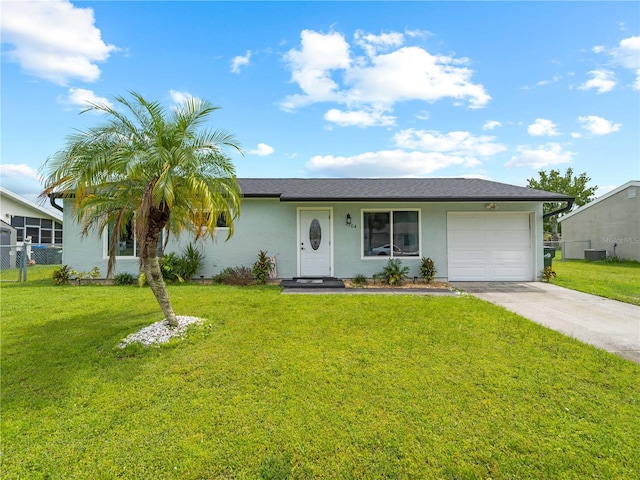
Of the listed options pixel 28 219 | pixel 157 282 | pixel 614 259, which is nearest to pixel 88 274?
pixel 157 282

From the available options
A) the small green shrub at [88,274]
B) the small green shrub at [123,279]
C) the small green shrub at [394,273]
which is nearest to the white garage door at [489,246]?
the small green shrub at [394,273]

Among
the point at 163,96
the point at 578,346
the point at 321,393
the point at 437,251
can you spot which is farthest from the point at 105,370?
the point at 437,251

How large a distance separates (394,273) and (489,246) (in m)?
3.47

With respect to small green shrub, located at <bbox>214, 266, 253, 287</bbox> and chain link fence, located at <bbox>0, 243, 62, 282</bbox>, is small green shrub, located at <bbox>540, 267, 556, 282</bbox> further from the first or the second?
chain link fence, located at <bbox>0, 243, 62, 282</bbox>

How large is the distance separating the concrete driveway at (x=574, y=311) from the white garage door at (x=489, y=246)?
0.58 meters

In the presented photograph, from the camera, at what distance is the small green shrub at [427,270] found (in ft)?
30.4

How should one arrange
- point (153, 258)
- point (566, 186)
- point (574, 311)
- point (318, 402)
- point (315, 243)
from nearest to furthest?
1. point (318, 402)
2. point (153, 258)
3. point (574, 311)
4. point (315, 243)
5. point (566, 186)

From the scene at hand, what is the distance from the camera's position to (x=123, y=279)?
950cm

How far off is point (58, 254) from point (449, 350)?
2011 cm

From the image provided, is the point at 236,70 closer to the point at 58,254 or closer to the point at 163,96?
the point at 163,96

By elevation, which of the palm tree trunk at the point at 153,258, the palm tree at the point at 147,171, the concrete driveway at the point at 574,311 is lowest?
the concrete driveway at the point at 574,311

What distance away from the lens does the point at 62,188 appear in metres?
4.56

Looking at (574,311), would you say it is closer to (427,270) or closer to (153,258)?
(427,270)

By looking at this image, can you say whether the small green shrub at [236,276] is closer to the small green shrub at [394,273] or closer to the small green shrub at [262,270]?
the small green shrub at [262,270]
